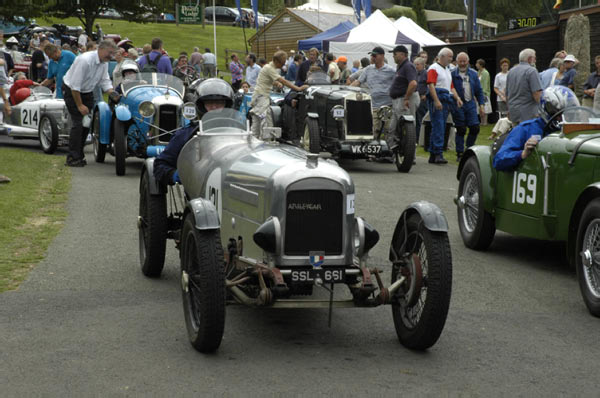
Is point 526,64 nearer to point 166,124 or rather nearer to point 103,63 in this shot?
point 166,124

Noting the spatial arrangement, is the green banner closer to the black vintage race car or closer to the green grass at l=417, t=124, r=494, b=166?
the green grass at l=417, t=124, r=494, b=166

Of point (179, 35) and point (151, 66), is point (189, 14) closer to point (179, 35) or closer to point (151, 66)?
point (179, 35)

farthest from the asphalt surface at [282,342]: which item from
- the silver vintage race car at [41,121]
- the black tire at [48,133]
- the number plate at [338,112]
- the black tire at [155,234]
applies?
the silver vintage race car at [41,121]

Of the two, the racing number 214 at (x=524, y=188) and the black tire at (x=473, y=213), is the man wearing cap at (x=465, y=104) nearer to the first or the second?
the black tire at (x=473, y=213)

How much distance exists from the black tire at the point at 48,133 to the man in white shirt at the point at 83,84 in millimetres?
1719

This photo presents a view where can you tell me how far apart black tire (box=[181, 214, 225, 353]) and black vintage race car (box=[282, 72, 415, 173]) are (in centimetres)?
936

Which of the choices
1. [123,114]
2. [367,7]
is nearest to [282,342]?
[123,114]

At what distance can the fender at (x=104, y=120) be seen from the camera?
14.2m

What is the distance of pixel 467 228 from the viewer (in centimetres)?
891

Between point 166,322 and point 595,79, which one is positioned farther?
point 595,79

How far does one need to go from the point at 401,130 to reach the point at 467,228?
6.52 meters

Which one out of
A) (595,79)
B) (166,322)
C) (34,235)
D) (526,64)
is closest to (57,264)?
(34,235)

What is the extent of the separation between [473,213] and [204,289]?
452 centimetres

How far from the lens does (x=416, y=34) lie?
111 ft
